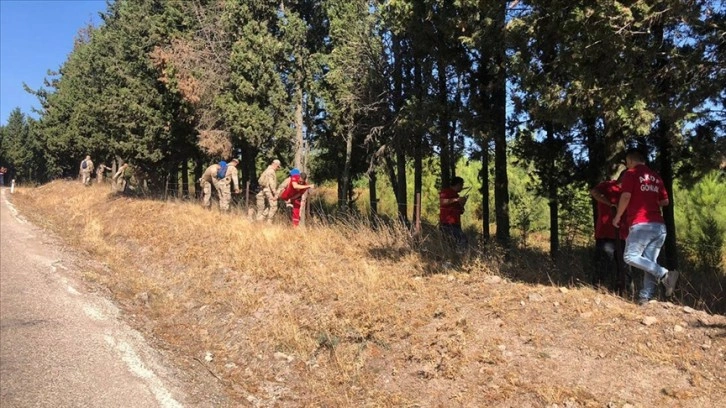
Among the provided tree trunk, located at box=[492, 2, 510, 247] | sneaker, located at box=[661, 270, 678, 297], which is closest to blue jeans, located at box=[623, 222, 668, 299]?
sneaker, located at box=[661, 270, 678, 297]

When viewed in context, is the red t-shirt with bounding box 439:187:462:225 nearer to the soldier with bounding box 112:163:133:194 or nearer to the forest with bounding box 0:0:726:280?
the forest with bounding box 0:0:726:280

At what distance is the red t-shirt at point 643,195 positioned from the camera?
18.7 ft

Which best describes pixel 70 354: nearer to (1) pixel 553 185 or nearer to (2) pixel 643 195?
(2) pixel 643 195

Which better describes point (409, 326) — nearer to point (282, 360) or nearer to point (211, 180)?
point (282, 360)

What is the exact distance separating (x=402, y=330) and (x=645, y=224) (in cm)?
276

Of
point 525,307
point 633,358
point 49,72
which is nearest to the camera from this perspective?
point 633,358

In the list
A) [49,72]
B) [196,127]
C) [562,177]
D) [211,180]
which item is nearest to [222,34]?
[196,127]

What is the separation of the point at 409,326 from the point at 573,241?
9.24 m

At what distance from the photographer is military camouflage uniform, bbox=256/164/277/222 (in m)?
12.9

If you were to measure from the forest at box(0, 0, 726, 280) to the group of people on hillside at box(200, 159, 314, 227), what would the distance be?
121 cm

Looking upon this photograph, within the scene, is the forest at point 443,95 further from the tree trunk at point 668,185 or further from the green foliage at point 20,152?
the green foliage at point 20,152

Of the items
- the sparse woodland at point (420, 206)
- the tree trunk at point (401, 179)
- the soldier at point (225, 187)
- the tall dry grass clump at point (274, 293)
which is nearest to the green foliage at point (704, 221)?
the sparse woodland at point (420, 206)

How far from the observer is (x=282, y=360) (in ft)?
19.8

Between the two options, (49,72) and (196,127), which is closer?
(196,127)
